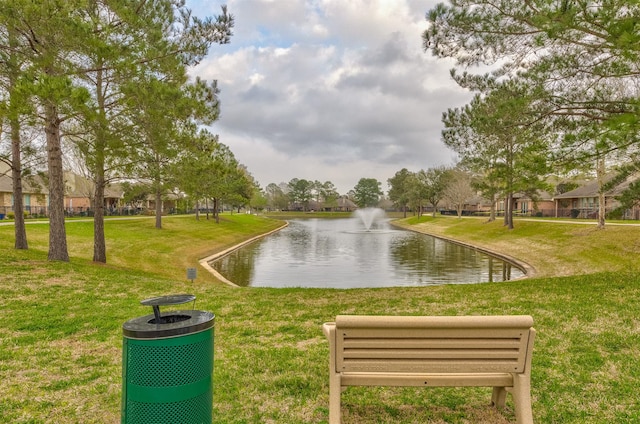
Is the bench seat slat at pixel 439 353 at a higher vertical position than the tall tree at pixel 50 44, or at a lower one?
lower

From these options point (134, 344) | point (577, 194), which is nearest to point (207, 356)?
point (134, 344)

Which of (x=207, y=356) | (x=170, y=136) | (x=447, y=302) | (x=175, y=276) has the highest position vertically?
(x=170, y=136)

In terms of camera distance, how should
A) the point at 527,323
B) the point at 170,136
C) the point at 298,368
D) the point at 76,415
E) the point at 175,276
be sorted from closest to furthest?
A: the point at 527,323 < the point at 76,415 < the point at 298,368 < the point at 170,136 < the point at 175,276

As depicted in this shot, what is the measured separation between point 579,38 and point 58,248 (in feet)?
53.1

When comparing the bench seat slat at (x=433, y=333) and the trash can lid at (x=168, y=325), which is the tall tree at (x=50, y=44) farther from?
the bench seat slat at (x=433, y=333)

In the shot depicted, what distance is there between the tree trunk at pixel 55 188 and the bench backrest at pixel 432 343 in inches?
517

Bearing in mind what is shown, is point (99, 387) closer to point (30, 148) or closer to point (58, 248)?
point (58, 248)

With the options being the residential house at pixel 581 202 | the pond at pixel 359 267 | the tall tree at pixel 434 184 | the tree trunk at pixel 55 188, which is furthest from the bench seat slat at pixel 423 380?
the tall tree at pixel 434 184

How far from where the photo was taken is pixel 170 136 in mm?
12875

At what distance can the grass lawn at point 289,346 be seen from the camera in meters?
3.78

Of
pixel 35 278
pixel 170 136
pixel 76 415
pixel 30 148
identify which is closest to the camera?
pixel 76 415

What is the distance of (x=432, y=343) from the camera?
10.5ft

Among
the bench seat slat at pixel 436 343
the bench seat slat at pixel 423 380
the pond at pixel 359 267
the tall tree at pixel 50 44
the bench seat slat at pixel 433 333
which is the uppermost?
the tall tree at pixel 50 44

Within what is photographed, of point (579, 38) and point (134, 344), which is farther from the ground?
point (579, 38)
